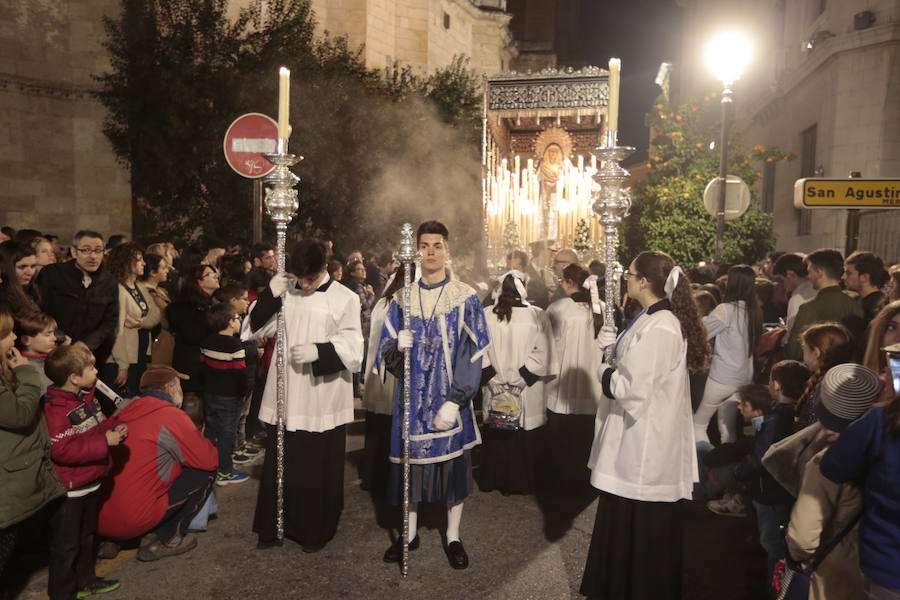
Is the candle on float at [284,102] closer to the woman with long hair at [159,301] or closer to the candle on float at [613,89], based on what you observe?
the candle on float at [613,89]

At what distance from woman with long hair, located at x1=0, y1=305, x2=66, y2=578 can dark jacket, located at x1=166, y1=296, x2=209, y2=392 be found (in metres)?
2.31

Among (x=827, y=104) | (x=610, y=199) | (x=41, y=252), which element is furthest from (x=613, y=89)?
(x=827, y=104)

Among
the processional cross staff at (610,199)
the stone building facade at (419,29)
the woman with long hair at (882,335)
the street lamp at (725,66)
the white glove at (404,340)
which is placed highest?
the stone building facade at (419,29)

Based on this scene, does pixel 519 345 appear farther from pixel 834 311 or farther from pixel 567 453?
pixel 834 311

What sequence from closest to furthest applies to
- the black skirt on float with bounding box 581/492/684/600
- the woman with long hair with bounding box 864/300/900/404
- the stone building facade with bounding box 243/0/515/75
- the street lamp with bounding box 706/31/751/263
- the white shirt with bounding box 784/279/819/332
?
the woman with long hair with bounding box 864/300/900/404 < the black skirt on float with bounding box 581/492/684/600 < the white shirt with bounding box 784/279/819/332 < the street lamp with bounding box 706/31/751/263 < the stone building facade with bounding box 243/0/515/75

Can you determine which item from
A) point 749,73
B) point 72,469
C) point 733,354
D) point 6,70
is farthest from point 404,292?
point 749,73

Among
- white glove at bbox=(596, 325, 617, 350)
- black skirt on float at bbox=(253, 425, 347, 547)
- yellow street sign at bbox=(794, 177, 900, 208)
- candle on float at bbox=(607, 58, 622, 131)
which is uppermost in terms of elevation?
candle on float at bbox=(607, 58, 622, 131)

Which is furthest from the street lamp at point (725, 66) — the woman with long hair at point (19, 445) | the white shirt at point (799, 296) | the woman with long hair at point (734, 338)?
the woman with long hair at point (19, 445)

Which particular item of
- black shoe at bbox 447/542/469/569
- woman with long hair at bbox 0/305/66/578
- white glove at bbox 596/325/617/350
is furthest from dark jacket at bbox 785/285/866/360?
woman with long hair at bbox 0/305/66/578

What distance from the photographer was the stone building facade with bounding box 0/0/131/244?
39.7ft

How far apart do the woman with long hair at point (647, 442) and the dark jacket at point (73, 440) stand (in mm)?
2664

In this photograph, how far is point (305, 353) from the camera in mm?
4320

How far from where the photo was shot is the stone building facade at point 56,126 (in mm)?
12109

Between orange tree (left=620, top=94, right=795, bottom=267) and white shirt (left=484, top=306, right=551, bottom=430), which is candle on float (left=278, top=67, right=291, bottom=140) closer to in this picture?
white shirt (left=484, top=306, right=551, bottom=430)
